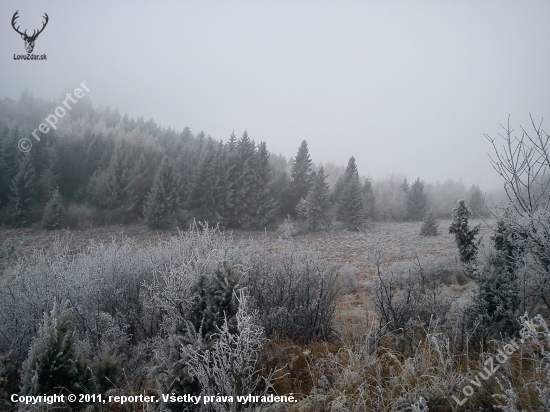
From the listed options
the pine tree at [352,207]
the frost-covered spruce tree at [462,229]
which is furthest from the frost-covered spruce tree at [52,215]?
the frost-covered spruce tree at [462,229]

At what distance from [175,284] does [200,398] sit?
1.40m

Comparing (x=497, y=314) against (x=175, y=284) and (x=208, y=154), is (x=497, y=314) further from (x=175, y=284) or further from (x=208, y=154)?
(x=208, y=154)

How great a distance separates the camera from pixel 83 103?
57000mm

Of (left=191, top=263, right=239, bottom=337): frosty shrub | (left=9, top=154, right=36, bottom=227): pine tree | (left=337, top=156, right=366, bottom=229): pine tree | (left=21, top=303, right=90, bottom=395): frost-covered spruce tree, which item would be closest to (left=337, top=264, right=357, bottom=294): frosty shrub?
(left=191, top=263, right=239, bottom=337): frosty shrub

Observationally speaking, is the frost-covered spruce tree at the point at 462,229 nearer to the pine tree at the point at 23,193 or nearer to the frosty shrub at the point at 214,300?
the frosty shrub at the point at 214,300

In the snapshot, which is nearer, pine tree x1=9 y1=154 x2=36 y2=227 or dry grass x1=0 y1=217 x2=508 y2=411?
dry grass x1=0 y1=217 x2=508 y2=411

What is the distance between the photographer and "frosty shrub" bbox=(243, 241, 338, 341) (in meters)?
5.08

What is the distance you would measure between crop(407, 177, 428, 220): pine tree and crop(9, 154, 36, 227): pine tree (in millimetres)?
41555

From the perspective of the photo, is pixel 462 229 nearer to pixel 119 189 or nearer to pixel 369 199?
pixel 119 189

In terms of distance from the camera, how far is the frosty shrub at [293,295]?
16.7 ft

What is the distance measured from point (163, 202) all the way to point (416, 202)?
3239 centimetres

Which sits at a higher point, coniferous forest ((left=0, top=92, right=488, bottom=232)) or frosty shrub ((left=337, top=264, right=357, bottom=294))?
coniferous forest ((left=0, top=92, right=488, bottom=232))

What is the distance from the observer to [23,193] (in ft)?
76.2

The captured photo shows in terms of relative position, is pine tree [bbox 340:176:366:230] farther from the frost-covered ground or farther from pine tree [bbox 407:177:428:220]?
pine tree [bbox 407:177:428:220]
